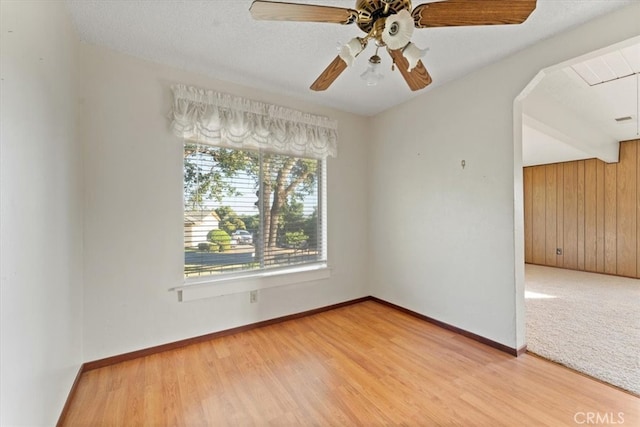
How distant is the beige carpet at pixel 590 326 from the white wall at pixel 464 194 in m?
0.41

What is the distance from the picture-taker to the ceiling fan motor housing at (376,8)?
1177 mm

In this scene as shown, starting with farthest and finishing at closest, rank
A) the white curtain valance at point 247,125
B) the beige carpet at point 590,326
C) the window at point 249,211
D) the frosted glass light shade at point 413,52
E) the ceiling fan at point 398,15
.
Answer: the window at point 249,211
the white curtain valance at point 247,125
the beige carpet at point 590,326
the frosted glass light shade at point 413,52
the ceiling fan at point 398,15

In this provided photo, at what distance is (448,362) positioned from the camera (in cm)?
215

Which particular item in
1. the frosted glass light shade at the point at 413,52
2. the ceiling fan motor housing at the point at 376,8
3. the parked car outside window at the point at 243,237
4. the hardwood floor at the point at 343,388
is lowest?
the hardwood floor at the point at 343,388

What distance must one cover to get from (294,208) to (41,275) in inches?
83.1

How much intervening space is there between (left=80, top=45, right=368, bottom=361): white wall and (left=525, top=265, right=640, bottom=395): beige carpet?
9.45 ft

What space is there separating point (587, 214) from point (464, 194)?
15.5 ft

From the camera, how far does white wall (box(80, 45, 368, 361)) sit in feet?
6.79

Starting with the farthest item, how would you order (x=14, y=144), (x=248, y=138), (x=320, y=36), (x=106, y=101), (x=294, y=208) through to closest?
(x=294, y=208) → (x=248, y=138) → (x=106, y=101) → (x=320, y=36) → (x=14, y=144)

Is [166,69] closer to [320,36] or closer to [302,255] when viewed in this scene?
[320,36]

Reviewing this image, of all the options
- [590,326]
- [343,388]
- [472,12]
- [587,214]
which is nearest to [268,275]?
[343,388]

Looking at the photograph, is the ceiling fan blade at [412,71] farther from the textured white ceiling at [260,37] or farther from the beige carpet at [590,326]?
the beige carpet at [590,326]

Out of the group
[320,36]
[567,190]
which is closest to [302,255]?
[320,36]

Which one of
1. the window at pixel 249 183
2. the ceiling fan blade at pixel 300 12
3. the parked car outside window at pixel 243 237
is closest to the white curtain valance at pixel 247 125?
the window at pixel 249 183
